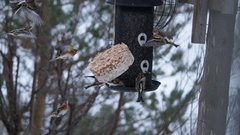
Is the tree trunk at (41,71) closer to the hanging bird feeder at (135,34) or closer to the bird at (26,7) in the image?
the bird at (26,7)

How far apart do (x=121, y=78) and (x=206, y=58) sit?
0.63 meters

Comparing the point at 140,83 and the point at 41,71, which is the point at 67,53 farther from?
the point at 41,71

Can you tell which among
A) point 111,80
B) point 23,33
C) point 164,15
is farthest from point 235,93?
point 23,33

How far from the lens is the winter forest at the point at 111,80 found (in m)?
2.97

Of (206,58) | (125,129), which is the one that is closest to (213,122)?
(206,58)

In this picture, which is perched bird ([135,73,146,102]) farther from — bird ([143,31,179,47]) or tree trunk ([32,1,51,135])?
tree trunk ([32,1,51,135])

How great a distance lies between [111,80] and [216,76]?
2.27 feet

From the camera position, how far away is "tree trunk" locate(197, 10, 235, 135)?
9.61 ft

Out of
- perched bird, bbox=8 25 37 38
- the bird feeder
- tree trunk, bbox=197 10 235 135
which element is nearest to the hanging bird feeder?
the bird feeder

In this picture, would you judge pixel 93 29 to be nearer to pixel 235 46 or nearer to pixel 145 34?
pixel 145 34

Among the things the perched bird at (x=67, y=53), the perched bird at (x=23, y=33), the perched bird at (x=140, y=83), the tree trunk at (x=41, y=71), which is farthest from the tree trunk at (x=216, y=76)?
the tree trunk at (x=41, y=71)

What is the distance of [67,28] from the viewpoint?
18.4 ft

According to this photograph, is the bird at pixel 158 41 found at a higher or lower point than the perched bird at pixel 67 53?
higher

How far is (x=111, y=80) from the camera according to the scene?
10.0 ft
